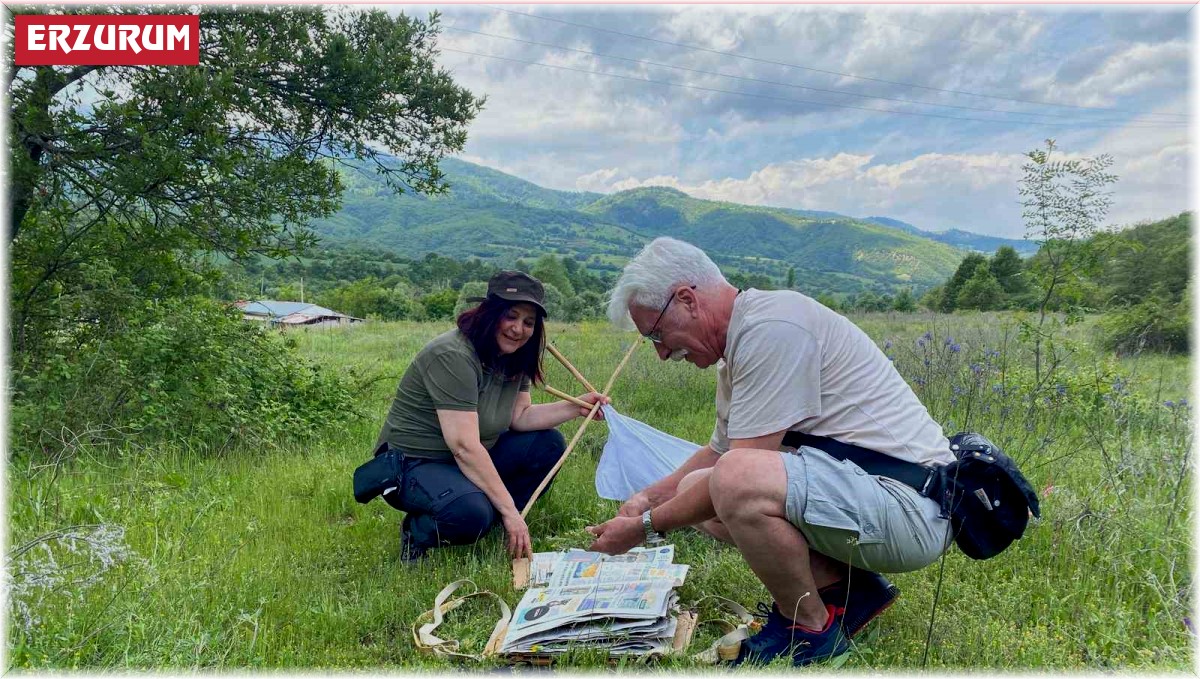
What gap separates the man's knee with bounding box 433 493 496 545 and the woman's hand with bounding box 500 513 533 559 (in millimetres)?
115

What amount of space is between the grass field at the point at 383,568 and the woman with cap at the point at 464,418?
0.66 feet

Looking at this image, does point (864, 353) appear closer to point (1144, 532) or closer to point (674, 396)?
point (1144, 532)

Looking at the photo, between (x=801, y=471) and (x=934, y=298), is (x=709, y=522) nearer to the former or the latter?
(x=801, y=471)

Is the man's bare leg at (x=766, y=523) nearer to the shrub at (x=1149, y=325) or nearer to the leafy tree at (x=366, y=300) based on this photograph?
the shrub at (x=1149, y=325)

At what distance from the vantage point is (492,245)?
128 m

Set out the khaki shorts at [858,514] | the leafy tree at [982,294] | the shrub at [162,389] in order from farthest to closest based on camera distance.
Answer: the leafy tree at [982,294], the shrub at [162,389], the khaki shorts at [858,514]

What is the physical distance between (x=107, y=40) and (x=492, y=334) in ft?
13.2

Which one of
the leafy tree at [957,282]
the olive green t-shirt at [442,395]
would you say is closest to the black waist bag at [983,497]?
the olive green t-shirt at [442,395]

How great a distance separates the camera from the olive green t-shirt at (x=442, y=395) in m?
3.55

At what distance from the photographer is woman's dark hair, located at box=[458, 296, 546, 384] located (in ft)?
12.0

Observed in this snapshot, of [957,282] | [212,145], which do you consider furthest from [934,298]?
[212,145]

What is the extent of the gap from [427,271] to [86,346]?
2509 inches

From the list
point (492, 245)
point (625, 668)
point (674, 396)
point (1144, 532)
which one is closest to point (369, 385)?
point (674, 396)

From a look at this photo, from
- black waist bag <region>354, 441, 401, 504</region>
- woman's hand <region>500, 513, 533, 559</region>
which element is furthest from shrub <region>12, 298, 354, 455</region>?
woman's hand <region>500, 513, 533, 559</region>
